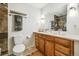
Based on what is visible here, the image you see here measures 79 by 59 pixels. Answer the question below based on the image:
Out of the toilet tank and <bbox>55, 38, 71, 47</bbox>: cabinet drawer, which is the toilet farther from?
<bbox>55, 38, 71, 47</bbox>: cabinet drawer

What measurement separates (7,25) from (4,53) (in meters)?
0.48

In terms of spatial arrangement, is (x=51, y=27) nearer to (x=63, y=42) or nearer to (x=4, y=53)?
(x=63, y=42)

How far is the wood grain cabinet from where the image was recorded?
5.19 ft

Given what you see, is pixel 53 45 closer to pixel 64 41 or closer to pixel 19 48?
pixel 64 41

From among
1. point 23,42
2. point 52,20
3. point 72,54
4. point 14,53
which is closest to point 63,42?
point 72,54

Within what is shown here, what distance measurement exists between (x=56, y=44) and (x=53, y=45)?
0.06 meters

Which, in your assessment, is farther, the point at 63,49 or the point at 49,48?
the point at 49,48

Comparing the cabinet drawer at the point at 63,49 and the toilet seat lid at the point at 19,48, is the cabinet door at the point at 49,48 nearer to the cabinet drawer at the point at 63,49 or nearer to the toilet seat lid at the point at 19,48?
the cabinet drawer at the point at 63,49

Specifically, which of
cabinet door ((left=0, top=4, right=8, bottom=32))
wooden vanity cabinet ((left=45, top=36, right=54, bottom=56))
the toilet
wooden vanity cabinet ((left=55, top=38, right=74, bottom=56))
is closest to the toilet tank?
the toilet

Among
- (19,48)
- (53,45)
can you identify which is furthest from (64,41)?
(19,48)

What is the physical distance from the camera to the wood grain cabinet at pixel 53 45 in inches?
62.3

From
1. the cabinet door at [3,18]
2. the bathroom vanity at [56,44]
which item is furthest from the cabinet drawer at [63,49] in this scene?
the cabinet door at [3,18]

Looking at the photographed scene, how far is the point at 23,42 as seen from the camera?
1726 mm

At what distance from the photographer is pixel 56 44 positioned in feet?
5.49
